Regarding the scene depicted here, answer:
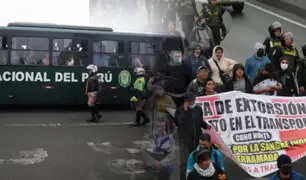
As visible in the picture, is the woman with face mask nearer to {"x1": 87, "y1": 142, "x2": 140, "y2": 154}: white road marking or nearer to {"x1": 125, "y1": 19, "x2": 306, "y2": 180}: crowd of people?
{"x1": 125, "y1": 19, "x2": 306, "y2": 180}: crowd of people

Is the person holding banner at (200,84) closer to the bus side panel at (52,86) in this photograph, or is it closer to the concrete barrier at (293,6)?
the bus side panel at (52,86)

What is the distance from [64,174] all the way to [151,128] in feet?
6.75

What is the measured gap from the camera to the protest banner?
877 cm

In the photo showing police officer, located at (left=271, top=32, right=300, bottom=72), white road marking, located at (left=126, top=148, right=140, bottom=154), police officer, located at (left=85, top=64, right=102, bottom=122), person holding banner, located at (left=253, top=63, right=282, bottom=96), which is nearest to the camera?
person holding banner, located at (left=253, top=63, right=282, bottom=96)

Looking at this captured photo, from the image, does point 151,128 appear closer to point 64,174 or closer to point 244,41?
point 64,174

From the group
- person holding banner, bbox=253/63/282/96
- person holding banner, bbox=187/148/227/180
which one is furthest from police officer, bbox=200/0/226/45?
person holding banner, bbox=187/148/227/180

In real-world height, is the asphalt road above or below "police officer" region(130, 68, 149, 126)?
below

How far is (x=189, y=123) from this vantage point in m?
7.83

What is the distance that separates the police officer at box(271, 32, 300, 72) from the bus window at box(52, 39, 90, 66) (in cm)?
779

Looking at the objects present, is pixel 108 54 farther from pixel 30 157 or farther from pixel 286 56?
pixel 30 157

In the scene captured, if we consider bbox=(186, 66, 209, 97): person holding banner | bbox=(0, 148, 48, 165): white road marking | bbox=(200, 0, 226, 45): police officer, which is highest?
bbox=(200, 0, 226, 45): police officer

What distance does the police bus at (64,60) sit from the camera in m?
16.8

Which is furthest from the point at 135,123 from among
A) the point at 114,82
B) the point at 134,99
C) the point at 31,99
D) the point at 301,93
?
the point at 301,93

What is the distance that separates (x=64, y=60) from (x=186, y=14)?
5.36 m
